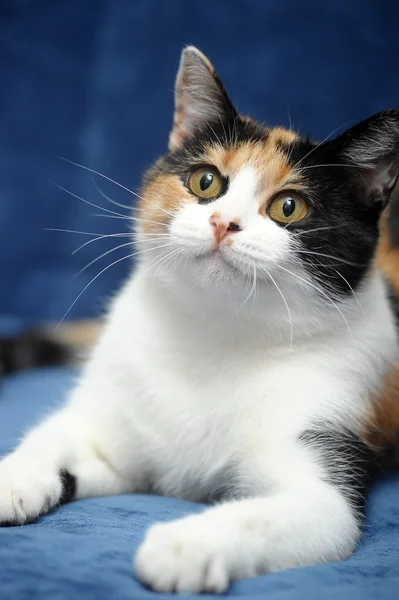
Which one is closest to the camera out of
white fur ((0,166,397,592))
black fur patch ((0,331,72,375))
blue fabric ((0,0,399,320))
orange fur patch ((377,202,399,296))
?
white fur ((0,166,397,592))

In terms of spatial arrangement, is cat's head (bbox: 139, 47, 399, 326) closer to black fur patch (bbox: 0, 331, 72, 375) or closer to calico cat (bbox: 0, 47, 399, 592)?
calico cat (bbox: 0, 47, 399, 592)

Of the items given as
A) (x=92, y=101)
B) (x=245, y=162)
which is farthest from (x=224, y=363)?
(x=92, y=101)

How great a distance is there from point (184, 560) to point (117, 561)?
0.36ft

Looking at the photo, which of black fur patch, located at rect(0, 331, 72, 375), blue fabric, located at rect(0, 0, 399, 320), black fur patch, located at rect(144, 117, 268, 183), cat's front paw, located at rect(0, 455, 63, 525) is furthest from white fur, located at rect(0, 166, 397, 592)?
blue fabric, located at rect(0, 0, 399, 320)

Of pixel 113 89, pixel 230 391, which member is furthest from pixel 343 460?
pixel 113 89

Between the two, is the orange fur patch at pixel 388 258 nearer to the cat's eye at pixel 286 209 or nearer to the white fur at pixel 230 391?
the white fur at pixel 230 391

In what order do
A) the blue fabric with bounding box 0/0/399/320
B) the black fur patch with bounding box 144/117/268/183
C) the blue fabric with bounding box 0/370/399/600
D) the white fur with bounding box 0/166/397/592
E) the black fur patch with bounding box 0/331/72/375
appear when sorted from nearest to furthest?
the blue fabric with bounding box 0/370/399/600 < the white fur with bounding box 0/166/397/592 < the black fur patch with bounding box 144/117/268/183 < the black fur patch with bounding box 0/331/72/375 < the blue fabric with bounding box 0/0/399/320

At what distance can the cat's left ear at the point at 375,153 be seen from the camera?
1.13 m

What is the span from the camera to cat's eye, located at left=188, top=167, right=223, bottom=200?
45.4 inches

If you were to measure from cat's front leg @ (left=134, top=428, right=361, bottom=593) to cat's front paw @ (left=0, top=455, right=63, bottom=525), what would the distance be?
247 millimetres

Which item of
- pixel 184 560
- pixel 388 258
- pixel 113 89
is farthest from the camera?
pixel 113 89

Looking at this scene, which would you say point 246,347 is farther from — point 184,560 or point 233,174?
point 184,560

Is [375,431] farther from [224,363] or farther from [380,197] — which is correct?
[380,197]

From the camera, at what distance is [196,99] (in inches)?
51.0
